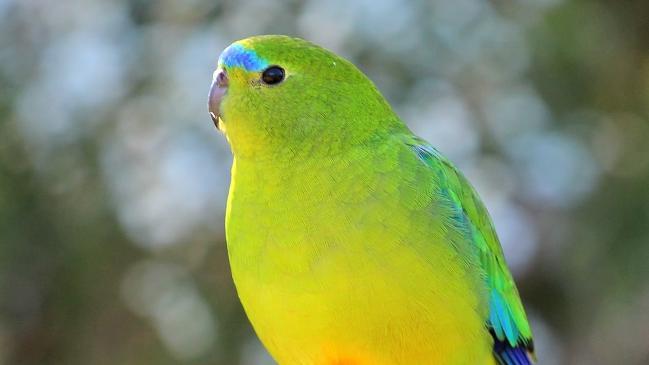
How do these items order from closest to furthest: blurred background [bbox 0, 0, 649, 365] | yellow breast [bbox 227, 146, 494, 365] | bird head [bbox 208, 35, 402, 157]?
yellow breast [bbox 227, 146, 494, 365]
bird head [bbox 208, 35, 402, 157]
blurred background [bbox 0, 0, 649, 365]

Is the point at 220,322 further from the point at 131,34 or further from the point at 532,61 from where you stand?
the point at 532,61

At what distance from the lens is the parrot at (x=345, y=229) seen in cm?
169

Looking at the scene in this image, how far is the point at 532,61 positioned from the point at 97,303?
8.46ft

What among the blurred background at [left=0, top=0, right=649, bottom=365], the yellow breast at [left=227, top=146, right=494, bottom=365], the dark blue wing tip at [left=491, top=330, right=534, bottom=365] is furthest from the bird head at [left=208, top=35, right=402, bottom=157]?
the blurred background at [left=0, top=0, right=649, bottom=365]

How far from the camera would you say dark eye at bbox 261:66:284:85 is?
2.00m

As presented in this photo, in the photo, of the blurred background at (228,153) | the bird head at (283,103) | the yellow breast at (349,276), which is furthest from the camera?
the blurred background at (228,153)

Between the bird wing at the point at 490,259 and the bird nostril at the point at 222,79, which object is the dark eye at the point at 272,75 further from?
the bird wing at the point at 490,259

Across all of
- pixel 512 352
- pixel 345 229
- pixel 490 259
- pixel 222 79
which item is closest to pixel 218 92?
pixel 222 79

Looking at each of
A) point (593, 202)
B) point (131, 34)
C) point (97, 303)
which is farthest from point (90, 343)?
point (593, 202)

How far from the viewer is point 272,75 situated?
2002 millimetres

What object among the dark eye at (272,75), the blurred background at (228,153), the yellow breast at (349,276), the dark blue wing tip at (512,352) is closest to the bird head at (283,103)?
the dark eye at (272,75)

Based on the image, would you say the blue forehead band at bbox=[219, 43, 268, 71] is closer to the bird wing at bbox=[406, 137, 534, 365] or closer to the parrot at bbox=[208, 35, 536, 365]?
the parrot at bbox=[208, 35, 536, 365]

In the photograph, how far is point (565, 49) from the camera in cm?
407

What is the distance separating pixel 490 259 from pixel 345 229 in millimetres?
549
